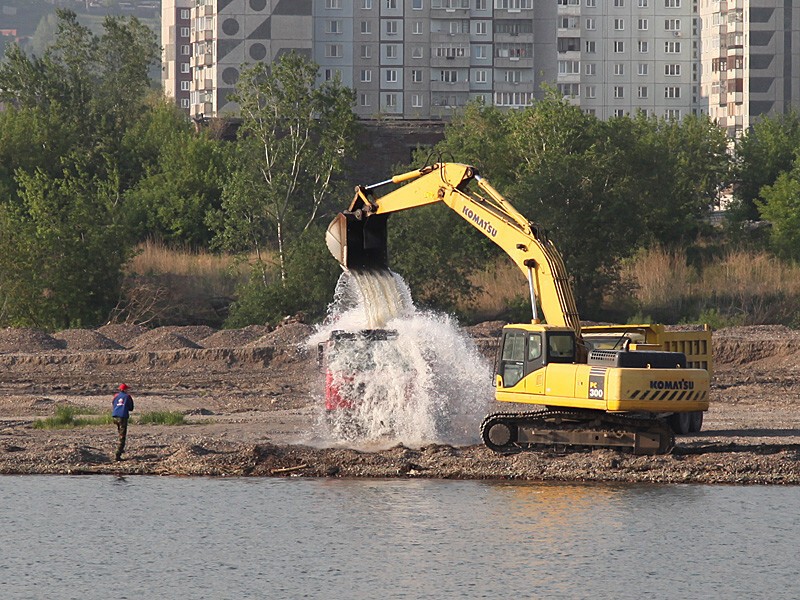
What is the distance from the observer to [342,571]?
63.8 ft

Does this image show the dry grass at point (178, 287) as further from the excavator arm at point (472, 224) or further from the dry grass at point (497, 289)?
the excavator arm at point (472, 224)

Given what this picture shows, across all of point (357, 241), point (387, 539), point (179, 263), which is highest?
point (357, 241)

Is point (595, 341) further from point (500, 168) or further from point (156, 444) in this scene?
point (500, 168)

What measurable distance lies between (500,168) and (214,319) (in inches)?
645

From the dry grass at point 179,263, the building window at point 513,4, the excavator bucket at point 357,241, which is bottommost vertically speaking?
the dry grass at point 179,263

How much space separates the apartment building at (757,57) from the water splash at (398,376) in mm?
111824

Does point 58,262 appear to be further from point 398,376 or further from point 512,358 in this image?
point 512,358

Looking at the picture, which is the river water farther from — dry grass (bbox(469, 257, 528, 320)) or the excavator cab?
dry grass (bbox(469, 257, 528, 320))

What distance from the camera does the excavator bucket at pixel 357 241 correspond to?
2689 centimetres

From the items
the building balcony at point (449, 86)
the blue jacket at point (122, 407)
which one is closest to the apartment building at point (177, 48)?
the building balcony at point (449, 86)

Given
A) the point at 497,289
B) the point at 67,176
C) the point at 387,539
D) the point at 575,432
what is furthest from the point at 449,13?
the point at 387,539

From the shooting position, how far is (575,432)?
1000 inches

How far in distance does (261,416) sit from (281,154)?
78.3 feet

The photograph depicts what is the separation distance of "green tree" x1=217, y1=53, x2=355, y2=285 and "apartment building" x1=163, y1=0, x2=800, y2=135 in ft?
243
